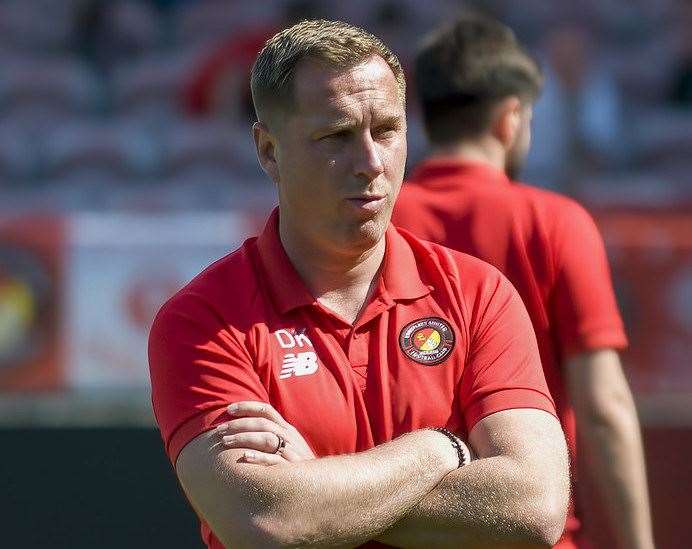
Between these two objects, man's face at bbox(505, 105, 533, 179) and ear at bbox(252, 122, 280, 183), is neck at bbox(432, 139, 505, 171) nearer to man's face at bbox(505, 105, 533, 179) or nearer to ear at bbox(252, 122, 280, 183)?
man's face at bbox(505, 105, 533, 179)

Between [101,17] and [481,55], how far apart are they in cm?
766

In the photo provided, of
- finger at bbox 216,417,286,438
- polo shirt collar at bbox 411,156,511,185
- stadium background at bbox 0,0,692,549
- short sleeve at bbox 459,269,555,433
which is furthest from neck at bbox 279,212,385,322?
stadium background at bbox 0,0,692,549

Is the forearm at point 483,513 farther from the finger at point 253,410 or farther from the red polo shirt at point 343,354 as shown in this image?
the finger at point 253,410

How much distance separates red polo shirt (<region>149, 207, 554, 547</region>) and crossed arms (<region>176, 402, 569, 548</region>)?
7 centimetres

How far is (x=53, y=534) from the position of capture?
5.93 m

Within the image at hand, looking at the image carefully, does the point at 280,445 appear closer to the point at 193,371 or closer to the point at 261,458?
the point at 261,458

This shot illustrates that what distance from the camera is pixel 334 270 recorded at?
286 centimetres

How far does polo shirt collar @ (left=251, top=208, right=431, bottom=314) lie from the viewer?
2793mm

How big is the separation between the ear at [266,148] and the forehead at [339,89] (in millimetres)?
136

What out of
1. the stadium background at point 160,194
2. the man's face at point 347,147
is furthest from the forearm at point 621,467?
the stadium background at point 160,194

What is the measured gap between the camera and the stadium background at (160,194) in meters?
5.94

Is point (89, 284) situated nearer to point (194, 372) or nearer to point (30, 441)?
point (30, 441)

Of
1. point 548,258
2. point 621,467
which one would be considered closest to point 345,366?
point 548,258

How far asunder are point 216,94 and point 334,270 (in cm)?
742
